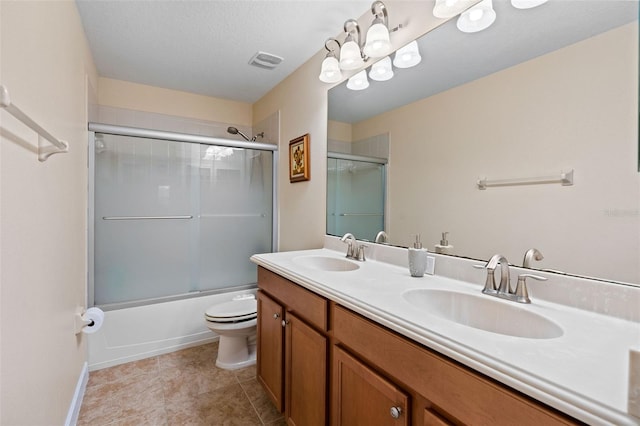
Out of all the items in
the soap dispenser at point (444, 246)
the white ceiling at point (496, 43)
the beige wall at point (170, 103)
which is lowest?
the soap dispenser at point (444, 246)

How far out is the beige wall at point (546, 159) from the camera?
833 mm

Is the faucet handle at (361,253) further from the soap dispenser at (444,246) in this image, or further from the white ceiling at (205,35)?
the white ceiling at (205,35)

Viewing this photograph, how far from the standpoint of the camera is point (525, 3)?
1.06m

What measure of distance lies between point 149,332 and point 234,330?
799 millimetres

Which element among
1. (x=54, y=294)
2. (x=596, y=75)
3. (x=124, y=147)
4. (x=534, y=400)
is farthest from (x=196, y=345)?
(x=596, y=75)

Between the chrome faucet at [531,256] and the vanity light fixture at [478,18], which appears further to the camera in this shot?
the vanity light fixture at [478,18]

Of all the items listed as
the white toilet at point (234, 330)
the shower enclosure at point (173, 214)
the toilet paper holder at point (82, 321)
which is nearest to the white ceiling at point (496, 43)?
the shower enclosure at point (173, 214)

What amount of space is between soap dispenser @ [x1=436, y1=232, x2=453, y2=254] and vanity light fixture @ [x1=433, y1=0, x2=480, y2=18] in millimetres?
943

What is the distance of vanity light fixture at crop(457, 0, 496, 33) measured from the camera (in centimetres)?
117

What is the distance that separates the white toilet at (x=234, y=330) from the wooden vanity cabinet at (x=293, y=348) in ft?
1.25

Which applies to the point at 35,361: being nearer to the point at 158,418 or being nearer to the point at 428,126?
the point at 158,418

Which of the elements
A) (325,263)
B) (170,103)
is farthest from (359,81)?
(170,103)

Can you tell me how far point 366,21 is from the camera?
1692mm

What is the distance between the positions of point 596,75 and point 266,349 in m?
1.78
